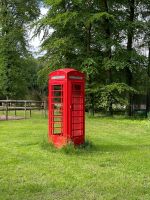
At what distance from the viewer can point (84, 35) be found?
23219 mm

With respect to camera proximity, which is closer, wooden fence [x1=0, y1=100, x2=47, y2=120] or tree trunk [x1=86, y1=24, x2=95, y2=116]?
wooden fence [x1=0, y1=100, x2=47, y2=120]

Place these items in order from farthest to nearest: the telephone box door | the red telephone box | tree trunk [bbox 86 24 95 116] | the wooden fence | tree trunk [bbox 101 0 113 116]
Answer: tree trunk [bbox 86 24 95 116] → tree trunk [bbox 101 0 113 116] → the wooden fence → the telephone box door → the red telephone box

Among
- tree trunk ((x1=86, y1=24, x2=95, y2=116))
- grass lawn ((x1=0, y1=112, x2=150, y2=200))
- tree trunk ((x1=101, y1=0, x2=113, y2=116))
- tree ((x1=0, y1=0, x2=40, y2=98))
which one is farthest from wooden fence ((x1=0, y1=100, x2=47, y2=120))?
tree ((x1=0, y1=0, x2=40, y2=98))

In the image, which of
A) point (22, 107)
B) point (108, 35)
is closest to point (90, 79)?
point (108, 35)

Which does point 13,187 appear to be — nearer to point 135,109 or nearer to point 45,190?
point 45,190

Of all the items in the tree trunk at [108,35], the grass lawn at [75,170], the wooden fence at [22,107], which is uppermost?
the tree trunk at [108,35]

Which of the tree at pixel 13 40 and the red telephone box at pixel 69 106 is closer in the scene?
the red telephone box at pixel 69 106

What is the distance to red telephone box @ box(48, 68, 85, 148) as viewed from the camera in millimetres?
9312

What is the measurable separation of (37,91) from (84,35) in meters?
22.8

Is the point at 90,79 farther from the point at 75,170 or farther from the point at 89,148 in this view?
the point at 75,170

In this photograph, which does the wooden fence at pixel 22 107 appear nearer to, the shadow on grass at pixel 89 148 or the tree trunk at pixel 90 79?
the tree trunk at pixel 90 79

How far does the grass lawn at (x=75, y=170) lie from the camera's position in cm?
579

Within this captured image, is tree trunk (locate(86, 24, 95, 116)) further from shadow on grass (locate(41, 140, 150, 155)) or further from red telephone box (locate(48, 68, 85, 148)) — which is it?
red telephone box (locate(48, 68, 85, 148))

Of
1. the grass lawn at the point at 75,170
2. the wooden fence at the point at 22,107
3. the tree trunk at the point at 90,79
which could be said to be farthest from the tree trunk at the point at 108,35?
the grass lawn at the point at 75,170
